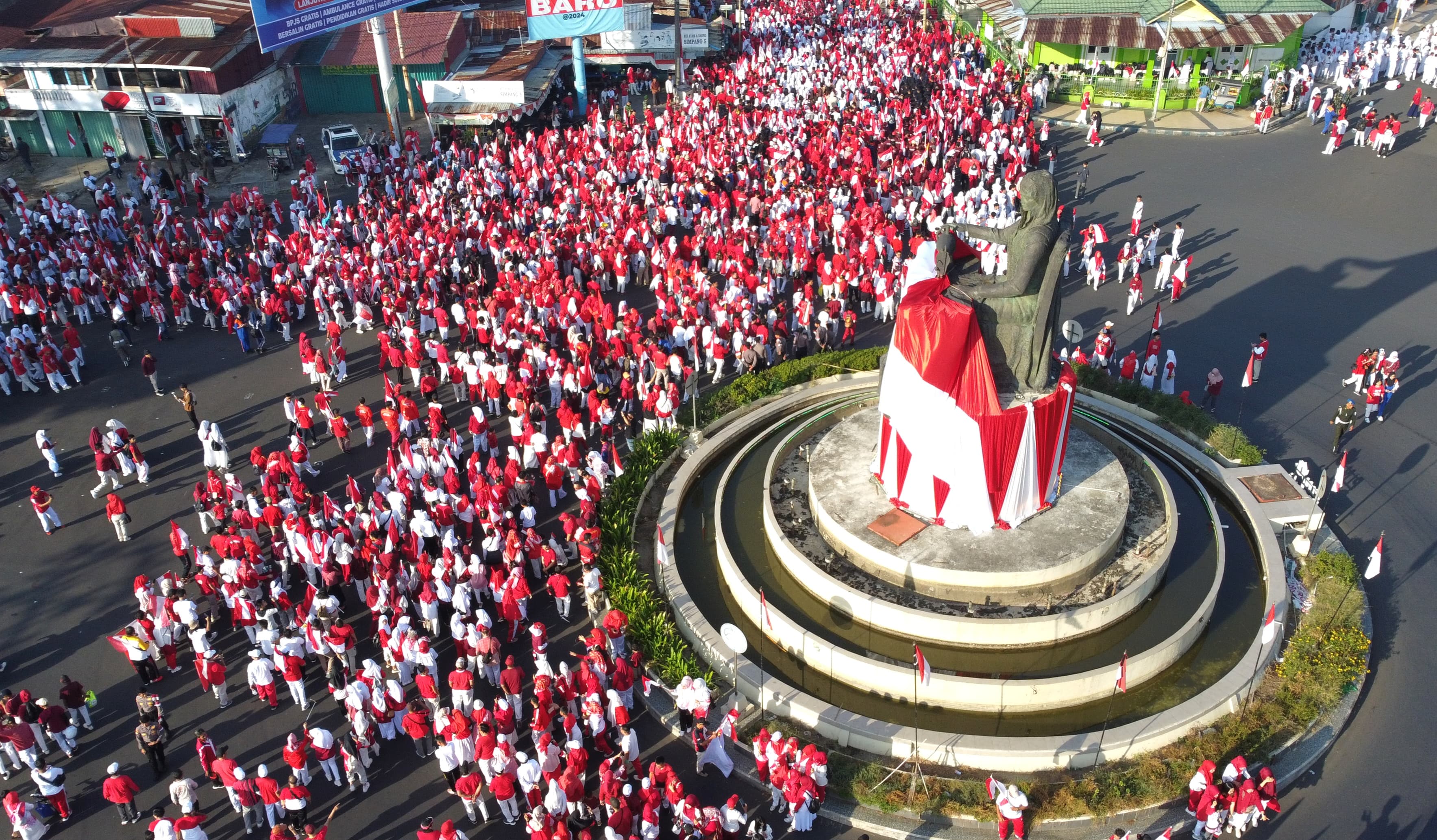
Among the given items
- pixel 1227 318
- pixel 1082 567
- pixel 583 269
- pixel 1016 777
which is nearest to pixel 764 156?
pixel 583 269

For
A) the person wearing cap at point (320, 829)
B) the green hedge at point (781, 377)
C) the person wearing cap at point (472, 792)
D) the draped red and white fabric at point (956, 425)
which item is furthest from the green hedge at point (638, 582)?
the person wearing cap at point (320, 829)

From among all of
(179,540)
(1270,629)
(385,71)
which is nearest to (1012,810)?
(1270,629)

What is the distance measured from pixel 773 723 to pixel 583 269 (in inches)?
654

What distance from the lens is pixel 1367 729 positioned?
600 inches

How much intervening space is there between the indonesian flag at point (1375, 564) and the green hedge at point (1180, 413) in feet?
8.95

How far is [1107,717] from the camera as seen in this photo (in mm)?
15352

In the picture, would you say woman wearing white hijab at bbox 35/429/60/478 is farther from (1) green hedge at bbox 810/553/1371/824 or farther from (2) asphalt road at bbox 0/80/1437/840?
(1) green hedge at bbox 810/553/1371/824

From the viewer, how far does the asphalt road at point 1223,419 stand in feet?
49.1

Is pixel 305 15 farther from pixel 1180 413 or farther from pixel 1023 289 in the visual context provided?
pixel 1180 413

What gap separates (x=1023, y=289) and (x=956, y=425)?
2.29 m

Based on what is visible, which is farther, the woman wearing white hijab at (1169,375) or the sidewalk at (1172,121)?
the sidewalk at (1172,121)

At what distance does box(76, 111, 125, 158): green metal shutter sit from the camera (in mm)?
40844

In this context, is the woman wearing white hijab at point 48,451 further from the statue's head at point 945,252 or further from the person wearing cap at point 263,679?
the statue's head at point 945,252

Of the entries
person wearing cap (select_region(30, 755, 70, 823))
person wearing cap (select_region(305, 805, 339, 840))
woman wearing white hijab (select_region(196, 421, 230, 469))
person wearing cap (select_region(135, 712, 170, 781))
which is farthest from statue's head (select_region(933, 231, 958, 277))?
woman wearing white hijab (select_region(196, 421, 230, 469))
